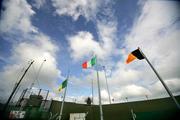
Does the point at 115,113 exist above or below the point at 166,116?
above

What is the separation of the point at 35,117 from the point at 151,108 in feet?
81.7

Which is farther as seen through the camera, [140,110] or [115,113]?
[115,113]

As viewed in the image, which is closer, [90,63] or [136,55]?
[136,55]

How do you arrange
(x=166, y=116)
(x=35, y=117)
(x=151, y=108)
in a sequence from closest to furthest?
(x=166, y=116) → (x=151, y=108) → (x=35, y=117)

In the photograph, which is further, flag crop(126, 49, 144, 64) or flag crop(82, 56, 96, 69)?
flag crop(82, 56, 96, 69)

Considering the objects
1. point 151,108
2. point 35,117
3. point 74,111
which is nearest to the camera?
point 151,108

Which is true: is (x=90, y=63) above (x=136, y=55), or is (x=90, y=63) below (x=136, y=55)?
above

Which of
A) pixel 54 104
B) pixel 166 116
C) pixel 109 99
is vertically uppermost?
pixel 109 99

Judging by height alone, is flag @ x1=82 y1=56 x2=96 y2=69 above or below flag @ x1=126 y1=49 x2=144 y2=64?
above

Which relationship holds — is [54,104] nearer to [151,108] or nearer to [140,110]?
[140,110]

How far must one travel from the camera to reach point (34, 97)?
32.3m

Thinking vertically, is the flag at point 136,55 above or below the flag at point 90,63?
below

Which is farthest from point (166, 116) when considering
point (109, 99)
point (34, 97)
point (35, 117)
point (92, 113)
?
point (34, 97)

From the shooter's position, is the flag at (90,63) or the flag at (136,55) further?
the flag at (90,63)
